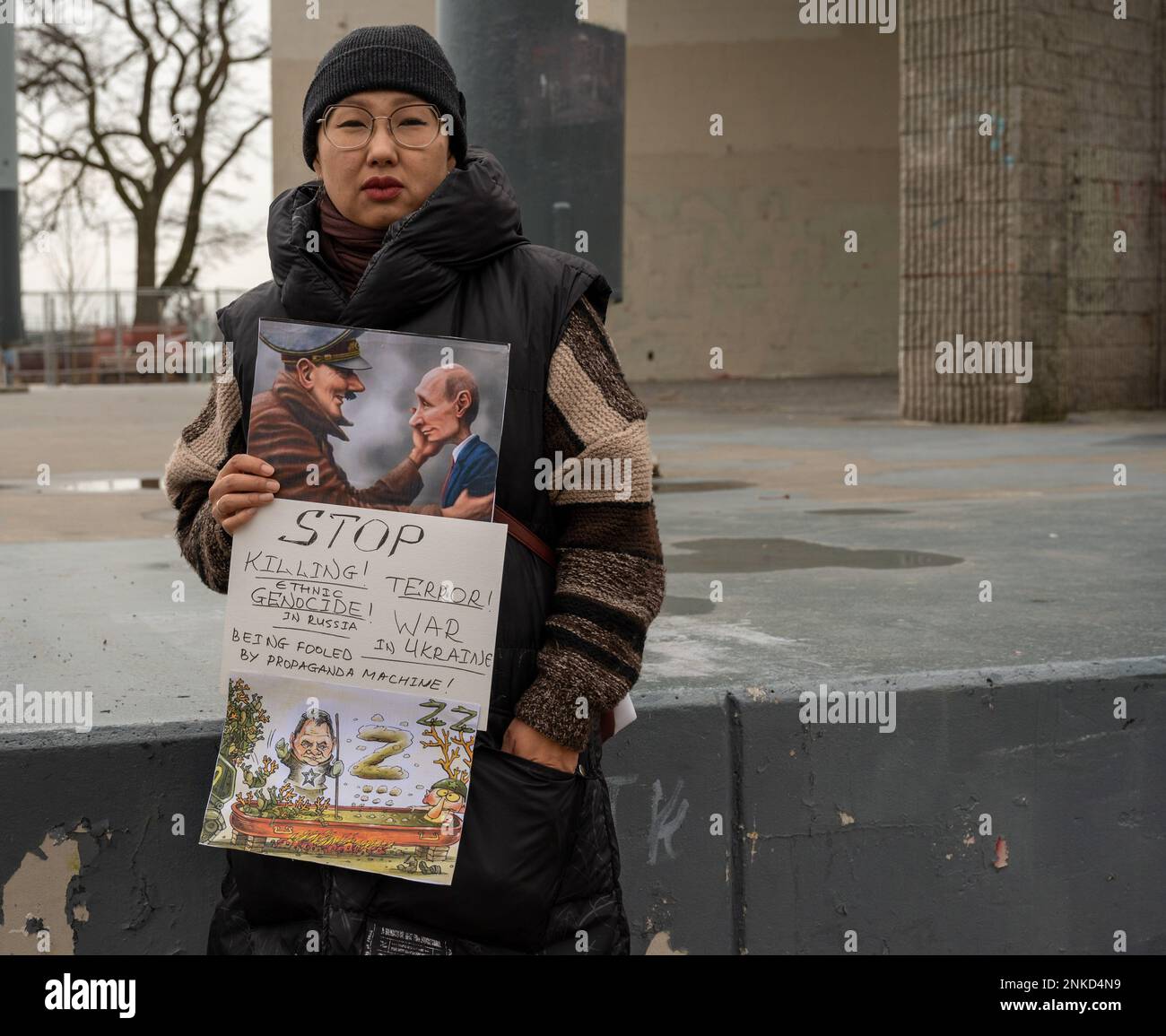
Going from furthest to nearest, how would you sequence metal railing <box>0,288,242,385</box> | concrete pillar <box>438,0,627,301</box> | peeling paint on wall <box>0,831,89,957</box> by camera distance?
1. metal railing <box>0,288,242,385</box>
2. concrete pillar <box>438,0,627,301</box>
3. peeling paint on wall <box>0,831,89,957</box>

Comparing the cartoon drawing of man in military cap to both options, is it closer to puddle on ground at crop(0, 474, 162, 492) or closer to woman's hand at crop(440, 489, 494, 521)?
woman's hand at crop(440, 489, 494, 521)

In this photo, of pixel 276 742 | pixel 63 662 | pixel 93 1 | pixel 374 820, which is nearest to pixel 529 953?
pixel 374 820

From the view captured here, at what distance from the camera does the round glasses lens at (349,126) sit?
2254 millimetres

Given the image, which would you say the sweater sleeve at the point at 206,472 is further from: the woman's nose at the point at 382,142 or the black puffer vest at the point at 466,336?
the woman's nose at the point at 382,142

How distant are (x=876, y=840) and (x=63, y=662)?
1.75 m

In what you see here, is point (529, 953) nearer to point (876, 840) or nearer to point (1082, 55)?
point (876, 840)

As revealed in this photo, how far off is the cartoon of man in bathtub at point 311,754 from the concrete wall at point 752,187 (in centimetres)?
1856

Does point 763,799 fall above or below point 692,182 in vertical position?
below

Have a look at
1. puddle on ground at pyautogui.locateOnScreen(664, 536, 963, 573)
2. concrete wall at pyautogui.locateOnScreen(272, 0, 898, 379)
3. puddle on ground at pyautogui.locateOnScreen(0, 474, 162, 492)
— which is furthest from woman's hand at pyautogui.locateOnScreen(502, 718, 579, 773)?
concrete wall at pyautogui.locateOnScreen(272, 0, 898, 379)

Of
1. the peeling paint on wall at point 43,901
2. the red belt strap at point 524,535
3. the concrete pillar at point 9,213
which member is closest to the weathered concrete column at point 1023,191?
the concrete pillar at point 9,213

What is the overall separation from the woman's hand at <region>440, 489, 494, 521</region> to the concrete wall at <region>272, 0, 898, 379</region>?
1856cm

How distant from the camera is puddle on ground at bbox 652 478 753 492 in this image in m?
7.85

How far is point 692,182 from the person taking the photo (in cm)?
2123
